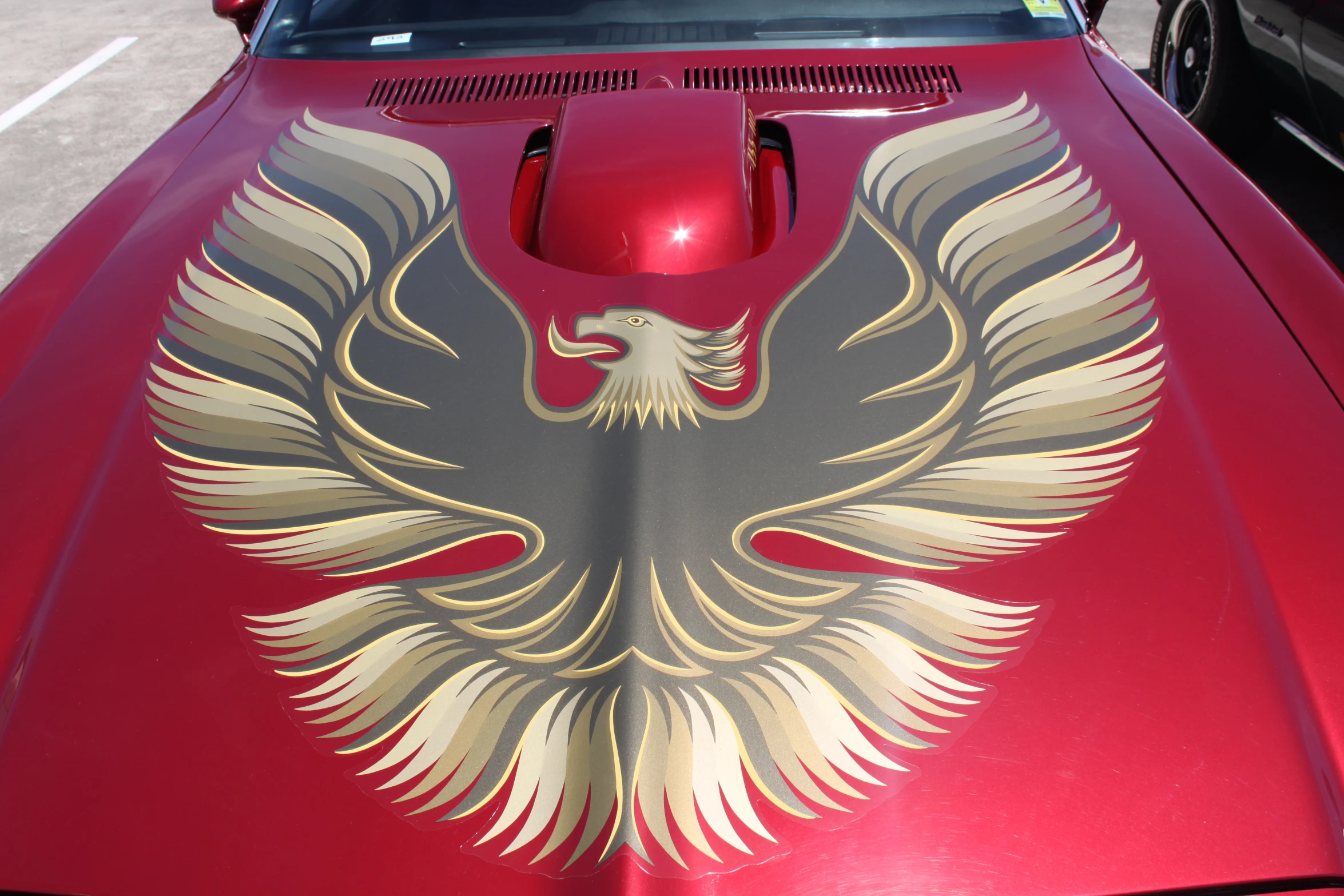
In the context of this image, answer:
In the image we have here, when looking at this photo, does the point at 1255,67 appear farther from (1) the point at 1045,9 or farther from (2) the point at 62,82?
(2) the point at 62,82

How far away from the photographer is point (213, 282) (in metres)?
1.31

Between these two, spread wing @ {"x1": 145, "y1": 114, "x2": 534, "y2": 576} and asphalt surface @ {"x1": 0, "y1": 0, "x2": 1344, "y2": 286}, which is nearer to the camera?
spread wing @ {"x1": 145, "y1": 114, "x2": 534, "y2": 576}

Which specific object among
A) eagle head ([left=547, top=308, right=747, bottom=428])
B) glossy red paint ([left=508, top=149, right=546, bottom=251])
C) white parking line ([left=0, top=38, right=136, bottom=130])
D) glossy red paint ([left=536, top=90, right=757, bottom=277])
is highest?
glossy red paint ([left=536, top=90, right=757, bottom=277])

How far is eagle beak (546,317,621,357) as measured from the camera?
1151mm

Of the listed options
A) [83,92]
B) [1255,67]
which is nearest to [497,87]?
[1255,67]

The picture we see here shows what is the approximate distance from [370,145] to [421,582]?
0.91 meters

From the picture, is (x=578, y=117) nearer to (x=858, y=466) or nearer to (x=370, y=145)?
(x=370, y=145)

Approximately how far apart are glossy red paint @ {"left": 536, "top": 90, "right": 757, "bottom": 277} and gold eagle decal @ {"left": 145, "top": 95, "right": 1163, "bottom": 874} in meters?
0.14

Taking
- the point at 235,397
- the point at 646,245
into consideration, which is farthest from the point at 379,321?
the point at 646,245

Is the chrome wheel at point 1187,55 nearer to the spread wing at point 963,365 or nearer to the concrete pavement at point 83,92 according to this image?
the spread wing at point 963,365

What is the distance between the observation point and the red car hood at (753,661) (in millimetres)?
743

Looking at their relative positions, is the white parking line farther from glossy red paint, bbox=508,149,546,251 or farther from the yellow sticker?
the yellow sticker

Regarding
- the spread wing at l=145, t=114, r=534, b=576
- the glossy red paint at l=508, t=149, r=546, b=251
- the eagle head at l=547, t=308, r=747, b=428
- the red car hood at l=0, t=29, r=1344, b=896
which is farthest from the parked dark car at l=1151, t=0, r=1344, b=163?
the spread wing at l=145, t=114, r=534, b=576

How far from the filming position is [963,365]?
1.12 meters
